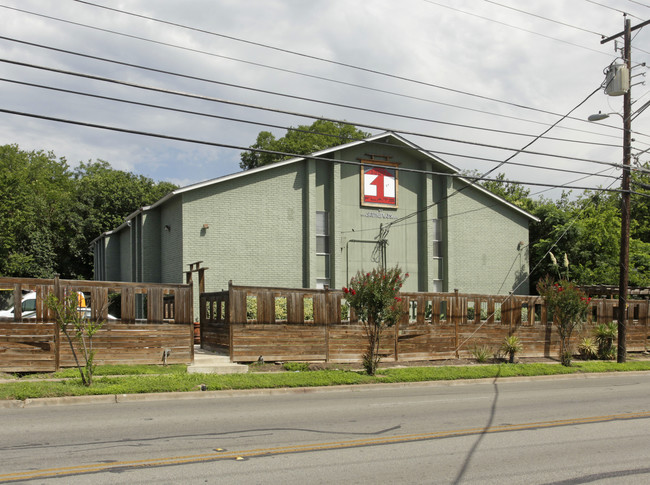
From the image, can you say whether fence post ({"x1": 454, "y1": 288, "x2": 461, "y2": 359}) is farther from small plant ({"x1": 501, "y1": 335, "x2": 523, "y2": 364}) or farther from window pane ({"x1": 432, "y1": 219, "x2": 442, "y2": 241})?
window pane ({"x1": 432, "y1": 219, "x2": 442, "y2": 241})

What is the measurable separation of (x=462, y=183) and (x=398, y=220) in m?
4.26

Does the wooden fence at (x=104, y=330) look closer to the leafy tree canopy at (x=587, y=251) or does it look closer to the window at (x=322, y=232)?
the window at (x=322, y=232)

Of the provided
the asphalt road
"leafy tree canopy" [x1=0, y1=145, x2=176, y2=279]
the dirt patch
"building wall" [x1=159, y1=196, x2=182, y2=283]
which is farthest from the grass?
"leafy tree canopy" [x1=0, y1=145, x2=176, y2=279]

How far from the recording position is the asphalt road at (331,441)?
7.07 meters

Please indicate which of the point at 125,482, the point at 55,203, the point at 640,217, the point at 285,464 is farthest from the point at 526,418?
the point at 55,203

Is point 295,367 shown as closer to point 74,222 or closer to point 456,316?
point 456,316

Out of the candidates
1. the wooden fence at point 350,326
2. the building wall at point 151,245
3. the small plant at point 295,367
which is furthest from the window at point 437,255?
the small plant at point 295,367

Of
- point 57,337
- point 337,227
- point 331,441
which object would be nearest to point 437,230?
point 337,227

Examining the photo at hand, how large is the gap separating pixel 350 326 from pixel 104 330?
7.37m

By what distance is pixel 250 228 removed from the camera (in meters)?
25.4

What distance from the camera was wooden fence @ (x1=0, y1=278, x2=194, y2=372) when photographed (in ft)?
49.2

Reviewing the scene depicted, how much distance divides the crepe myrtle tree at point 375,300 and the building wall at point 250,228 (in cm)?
873

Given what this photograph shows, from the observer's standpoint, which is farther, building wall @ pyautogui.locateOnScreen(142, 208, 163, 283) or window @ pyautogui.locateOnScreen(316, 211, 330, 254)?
window @ pyautogui.locateOnScreen(316, 211, 330, 254)

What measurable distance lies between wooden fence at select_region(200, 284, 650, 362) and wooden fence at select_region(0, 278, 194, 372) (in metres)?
1.48
